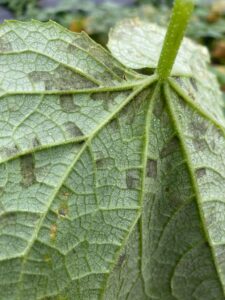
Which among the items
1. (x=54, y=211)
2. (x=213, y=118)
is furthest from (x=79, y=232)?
(x=213, y=118)

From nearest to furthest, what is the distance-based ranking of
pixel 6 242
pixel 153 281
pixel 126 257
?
pixel 6 242
pixel 126 257
pixel 153 281

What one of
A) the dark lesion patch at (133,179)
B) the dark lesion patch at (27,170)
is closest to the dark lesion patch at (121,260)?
the dark lesion patch at (133,179)

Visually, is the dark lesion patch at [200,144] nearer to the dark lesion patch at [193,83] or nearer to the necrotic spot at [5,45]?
the dark lesion patch at [193,83]

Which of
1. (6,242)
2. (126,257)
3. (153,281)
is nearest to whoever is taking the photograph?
(6,242)

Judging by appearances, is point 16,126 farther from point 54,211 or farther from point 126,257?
point 126,257

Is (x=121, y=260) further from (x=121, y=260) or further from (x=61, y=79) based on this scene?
(x=61, y=79)

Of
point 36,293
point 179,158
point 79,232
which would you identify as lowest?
point 36,293

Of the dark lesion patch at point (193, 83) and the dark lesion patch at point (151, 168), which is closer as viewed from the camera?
the dark lesion patch at point (151, 168)
